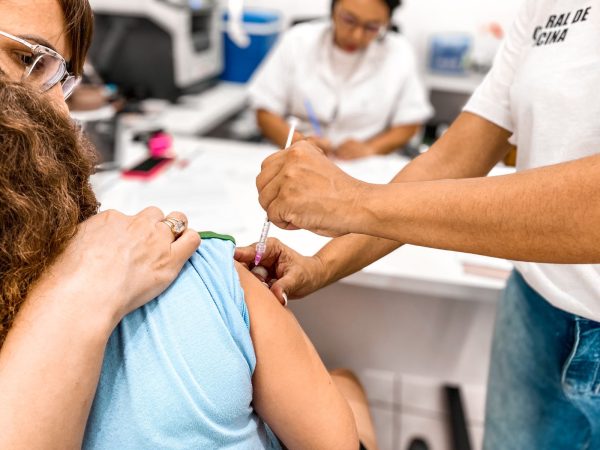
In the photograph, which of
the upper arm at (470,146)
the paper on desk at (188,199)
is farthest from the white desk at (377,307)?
the upper arm at (470,146)

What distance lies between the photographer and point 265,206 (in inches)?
31.8

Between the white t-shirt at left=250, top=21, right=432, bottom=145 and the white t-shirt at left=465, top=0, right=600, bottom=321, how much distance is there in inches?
51.3

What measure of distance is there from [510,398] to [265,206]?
764mm

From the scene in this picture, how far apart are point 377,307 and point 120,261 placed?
1296mm

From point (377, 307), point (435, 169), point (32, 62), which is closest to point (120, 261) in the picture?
point (32, 62)

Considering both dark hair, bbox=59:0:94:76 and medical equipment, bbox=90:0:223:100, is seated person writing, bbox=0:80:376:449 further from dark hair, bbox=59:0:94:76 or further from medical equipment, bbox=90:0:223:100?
medical equipment, bbox=90:0:223:100

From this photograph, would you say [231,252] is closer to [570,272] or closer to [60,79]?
[60,79]

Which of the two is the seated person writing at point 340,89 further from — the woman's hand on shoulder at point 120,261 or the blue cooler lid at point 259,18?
the woman's hand on shoulder at point 120,261

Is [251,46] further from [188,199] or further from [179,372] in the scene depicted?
[179,372]

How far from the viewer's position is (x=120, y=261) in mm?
618

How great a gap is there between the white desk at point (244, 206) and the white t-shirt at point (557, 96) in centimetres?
28

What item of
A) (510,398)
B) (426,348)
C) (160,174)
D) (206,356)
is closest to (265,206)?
(206,356)

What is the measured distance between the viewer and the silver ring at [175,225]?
2.35ft

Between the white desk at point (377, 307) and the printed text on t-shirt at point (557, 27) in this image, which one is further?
the white desk at point (377, 307)
